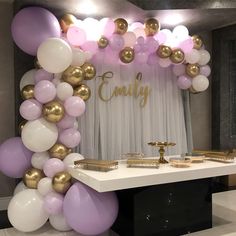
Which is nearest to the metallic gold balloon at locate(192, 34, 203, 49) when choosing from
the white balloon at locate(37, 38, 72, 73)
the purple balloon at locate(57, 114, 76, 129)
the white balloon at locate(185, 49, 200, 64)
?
the white balloon at locate(185, 49, 200, 64)

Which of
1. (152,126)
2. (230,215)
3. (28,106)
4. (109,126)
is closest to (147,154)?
(152,126)

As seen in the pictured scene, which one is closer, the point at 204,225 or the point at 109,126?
the point at 204,225

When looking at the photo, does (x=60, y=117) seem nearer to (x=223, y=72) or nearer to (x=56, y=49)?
(x=56, y=49)

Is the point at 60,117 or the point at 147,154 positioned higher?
the point at 60,117

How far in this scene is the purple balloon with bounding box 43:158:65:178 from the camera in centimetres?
331

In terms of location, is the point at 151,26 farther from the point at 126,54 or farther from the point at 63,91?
the point at 63,91

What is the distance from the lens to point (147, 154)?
4.70m

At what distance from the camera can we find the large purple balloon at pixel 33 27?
3.43m

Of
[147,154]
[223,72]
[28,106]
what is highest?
[223,72]

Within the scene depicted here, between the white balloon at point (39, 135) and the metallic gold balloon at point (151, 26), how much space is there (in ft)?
5.70

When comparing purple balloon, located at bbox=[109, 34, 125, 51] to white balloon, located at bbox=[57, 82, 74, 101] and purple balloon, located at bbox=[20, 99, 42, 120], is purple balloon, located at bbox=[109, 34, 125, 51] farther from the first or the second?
purple balloon, located at bbox=[20, 99, 42, 120]

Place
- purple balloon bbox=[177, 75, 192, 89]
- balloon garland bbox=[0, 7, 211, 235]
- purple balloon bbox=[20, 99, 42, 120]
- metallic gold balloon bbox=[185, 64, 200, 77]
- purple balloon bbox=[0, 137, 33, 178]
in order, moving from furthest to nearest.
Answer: purple balloon bbox=[177, 75, 192, 89]
metallic gold balloon bbox=[185, 64, 200, 77]
purple balloon bbox=[0, 137, 33, 178]
purple balloon bbox=[20, 99, 42, 120]
balloon garland bbox=[0, 7, 211, 235]

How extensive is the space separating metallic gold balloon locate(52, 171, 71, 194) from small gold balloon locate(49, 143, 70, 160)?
233 millimetres

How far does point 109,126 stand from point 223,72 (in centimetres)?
233
